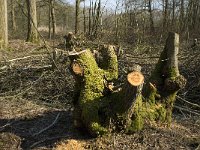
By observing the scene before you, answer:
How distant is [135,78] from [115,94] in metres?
0.56

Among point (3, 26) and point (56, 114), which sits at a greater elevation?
point (3, 26)

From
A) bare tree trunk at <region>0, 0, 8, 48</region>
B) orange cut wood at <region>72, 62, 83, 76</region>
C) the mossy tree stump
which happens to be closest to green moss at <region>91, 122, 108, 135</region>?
the mossy tree stump

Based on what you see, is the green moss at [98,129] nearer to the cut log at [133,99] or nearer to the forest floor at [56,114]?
the forest floor at [56,114]

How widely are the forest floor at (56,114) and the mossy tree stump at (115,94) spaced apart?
0.19 meters

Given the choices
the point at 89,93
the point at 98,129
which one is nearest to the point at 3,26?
the point at 89,93

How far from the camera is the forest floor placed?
5.62 meters

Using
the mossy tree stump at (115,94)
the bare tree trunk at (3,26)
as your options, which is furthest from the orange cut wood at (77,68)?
the bare tree trunk at (3,26)

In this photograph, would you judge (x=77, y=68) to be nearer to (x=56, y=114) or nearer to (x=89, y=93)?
(x=89, y=93)

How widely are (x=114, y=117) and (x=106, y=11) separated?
11292 millimetres

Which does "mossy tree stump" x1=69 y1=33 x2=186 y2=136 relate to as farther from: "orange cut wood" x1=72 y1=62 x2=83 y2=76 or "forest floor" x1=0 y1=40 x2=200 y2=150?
"forest floor" x1=0 y1=40 x2=200 y2=150

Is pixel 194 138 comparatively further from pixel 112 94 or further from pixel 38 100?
pixel 38 100

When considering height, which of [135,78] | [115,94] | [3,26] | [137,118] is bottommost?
[137,118]

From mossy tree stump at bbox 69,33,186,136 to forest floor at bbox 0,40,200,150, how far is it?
0.19m

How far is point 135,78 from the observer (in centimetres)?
536
